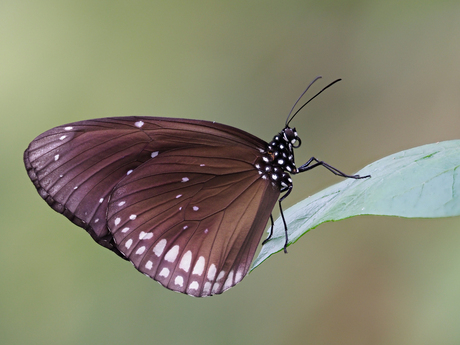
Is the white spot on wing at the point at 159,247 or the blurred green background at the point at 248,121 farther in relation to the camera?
the blurred green background at the point at 248,121

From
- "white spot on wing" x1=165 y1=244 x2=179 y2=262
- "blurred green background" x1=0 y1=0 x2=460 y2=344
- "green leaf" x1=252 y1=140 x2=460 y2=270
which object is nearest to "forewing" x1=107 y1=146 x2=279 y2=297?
"white spot on wing" x1=165 y1=244 x2=179 y2=262

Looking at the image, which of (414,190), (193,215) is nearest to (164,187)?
(193,215)

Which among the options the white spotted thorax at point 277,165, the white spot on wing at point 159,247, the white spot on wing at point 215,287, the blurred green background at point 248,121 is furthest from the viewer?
the blurred green background at point 248,121

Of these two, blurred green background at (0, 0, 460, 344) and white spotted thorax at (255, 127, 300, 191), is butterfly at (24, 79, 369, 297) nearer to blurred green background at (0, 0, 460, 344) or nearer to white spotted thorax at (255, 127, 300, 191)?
white spotted thorax at (255, 127, 300, 191)

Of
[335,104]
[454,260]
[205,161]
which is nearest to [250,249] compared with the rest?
[205,161]

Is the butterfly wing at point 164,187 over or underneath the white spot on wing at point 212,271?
over

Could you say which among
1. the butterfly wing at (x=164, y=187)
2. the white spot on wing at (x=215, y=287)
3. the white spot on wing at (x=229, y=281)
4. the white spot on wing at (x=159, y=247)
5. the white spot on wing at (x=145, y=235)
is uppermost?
the butterfly wing at (x=164, y=187)

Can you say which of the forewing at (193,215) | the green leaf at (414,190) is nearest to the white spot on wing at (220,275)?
the forewing at (193,215)

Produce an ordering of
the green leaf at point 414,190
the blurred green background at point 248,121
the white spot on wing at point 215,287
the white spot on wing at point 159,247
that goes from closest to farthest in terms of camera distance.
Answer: the green leaf at point 414,190
the white spot on wing at point 215,287
the white spot on wing at point 159,247
the blurred green background at point 248,121

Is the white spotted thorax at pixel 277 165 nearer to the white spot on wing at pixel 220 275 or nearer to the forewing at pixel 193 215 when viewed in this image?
the forewing at pixel 193 215
